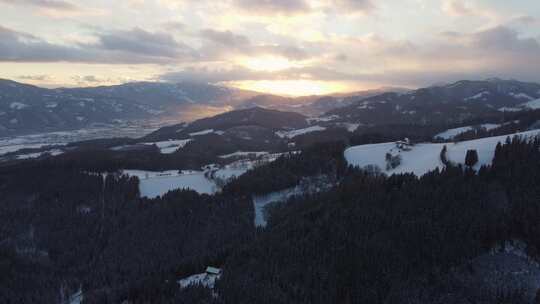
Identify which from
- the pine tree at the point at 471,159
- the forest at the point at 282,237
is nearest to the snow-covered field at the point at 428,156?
the pine tree at the point at 471,159

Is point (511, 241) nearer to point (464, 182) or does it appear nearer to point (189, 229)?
point (464, 182)

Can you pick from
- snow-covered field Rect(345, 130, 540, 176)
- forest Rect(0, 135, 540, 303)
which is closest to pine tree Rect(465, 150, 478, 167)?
snow-covered field Rect(345, 130, 540, 176)

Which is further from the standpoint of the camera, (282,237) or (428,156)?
(428,156)

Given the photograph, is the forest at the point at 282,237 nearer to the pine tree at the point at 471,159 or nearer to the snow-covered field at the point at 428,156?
the pine tree at the point at 471,159

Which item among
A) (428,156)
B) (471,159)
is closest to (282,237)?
(471,159)

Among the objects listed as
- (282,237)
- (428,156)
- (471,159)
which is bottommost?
(282,237)

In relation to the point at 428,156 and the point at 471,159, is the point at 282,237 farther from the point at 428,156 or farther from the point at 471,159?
the point at 428,156

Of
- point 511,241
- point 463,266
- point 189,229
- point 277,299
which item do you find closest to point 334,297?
point 277,299

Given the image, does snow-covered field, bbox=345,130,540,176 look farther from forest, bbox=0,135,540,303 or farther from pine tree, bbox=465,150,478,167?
forest, bbox=0,135,540,303
